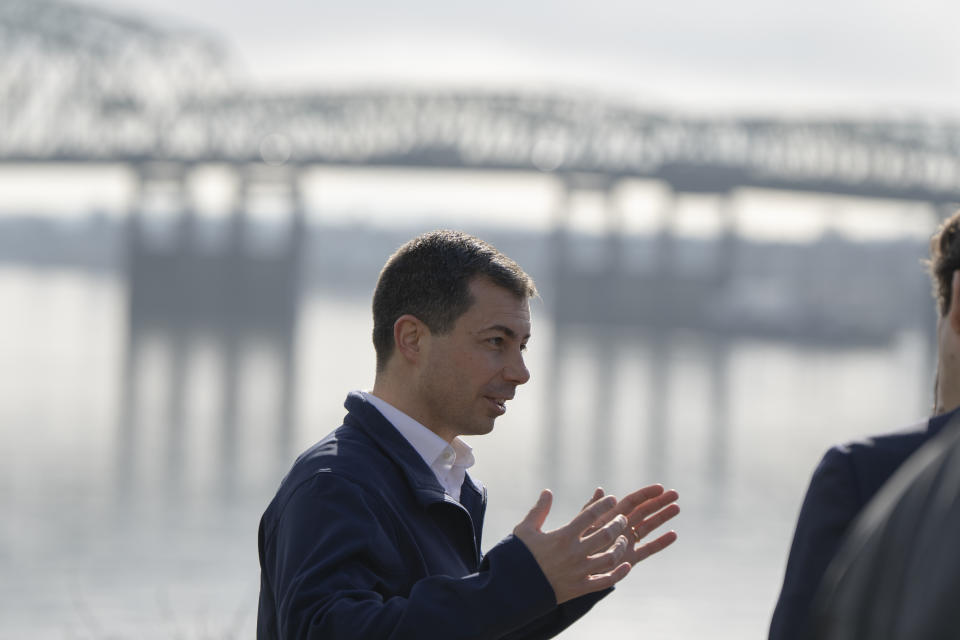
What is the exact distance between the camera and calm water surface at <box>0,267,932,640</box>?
1997 centimetres

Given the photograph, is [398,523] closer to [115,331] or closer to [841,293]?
[115,331]

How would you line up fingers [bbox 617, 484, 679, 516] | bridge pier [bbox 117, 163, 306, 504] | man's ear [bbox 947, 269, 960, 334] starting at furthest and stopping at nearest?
bridge pier [bbox 117, 163, 306, 504], fingers [bbox 617, 484, 679, 516], man's ear [bbox 947, 269, 960, 334]

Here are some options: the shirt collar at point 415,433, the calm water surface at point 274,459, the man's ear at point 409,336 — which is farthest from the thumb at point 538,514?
the calm water surface at point 274,459

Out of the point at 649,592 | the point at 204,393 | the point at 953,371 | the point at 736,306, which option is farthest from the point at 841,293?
the point at 953,371

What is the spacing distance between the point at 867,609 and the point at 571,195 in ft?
369

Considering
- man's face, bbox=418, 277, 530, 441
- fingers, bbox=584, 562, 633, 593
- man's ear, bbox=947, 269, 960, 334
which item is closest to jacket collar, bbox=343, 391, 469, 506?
man's face, bbox=418, 277, 530, 441

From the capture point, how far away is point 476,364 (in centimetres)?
277

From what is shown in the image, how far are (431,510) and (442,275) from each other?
18.3 inches

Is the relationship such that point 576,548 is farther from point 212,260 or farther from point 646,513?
point 212,260

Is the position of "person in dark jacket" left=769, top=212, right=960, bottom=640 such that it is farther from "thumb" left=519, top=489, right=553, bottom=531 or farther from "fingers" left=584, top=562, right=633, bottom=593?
"thumb" left=519, top=489, right=553, bottom=531

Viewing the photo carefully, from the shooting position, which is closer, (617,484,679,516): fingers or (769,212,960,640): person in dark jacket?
(769,212,960,640): person in dark jacket

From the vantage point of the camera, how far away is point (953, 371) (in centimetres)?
251

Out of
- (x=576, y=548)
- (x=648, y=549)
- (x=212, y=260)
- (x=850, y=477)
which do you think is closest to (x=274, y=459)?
(x=648, y=549)

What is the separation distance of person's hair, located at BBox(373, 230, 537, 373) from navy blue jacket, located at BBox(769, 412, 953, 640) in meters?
0.72
